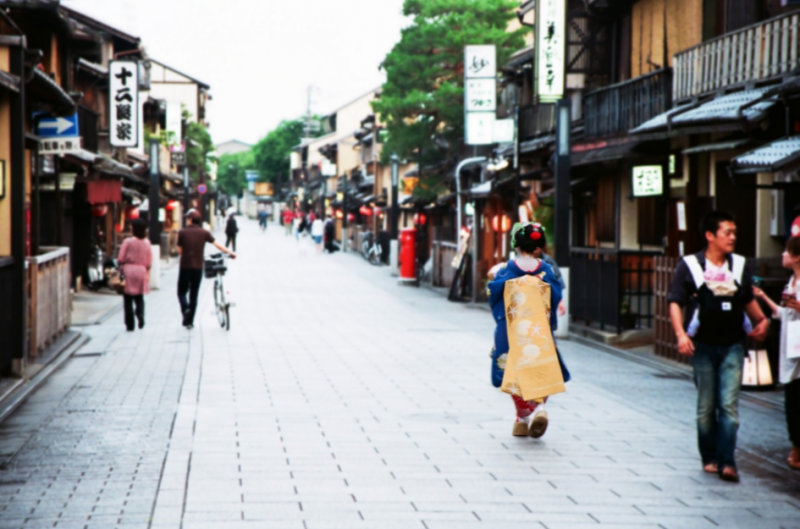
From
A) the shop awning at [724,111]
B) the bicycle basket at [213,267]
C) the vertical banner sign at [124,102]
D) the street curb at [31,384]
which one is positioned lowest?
the street curb at [31,384]

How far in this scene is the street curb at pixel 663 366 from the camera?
11.0m

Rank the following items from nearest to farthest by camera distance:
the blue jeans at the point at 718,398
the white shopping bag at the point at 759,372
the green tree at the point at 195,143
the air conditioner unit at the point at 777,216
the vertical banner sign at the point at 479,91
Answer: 1. the blue jeans at the point at 718,398
2. the white shopping bag at the point at 759,372
3. the air conditioner unit at the point at 777,216
4. the vertical banner sign at the point at 479,91
5. the green tree at the point at 195,143

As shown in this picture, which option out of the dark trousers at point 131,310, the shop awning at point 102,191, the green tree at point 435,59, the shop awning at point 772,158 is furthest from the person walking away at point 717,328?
the green tree at point 435,59

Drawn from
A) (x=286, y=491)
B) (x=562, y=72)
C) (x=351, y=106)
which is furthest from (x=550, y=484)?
(x=351, y=106)

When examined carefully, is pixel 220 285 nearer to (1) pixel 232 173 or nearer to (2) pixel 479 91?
(2) pixel 479 91

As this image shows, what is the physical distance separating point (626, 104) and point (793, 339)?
39.4 feet

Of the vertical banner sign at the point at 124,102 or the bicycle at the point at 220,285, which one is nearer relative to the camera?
the bicycle at the point at 220,285

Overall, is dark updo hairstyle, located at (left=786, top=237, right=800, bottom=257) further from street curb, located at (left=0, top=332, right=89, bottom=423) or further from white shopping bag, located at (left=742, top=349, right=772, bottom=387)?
street curb, located at (left=0, top=332, right=89, bottom=423)

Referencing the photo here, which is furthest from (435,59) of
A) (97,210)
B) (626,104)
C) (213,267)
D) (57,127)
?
(57,127)

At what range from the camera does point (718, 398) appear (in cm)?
738

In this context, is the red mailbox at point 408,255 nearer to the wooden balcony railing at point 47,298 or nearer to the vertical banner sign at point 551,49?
the vertical banner sign at point 551,49

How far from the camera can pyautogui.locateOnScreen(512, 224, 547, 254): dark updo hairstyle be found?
859cm

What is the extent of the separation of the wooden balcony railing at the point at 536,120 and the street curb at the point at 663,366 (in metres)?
7.61

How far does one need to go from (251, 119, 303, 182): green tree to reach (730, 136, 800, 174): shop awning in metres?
127
